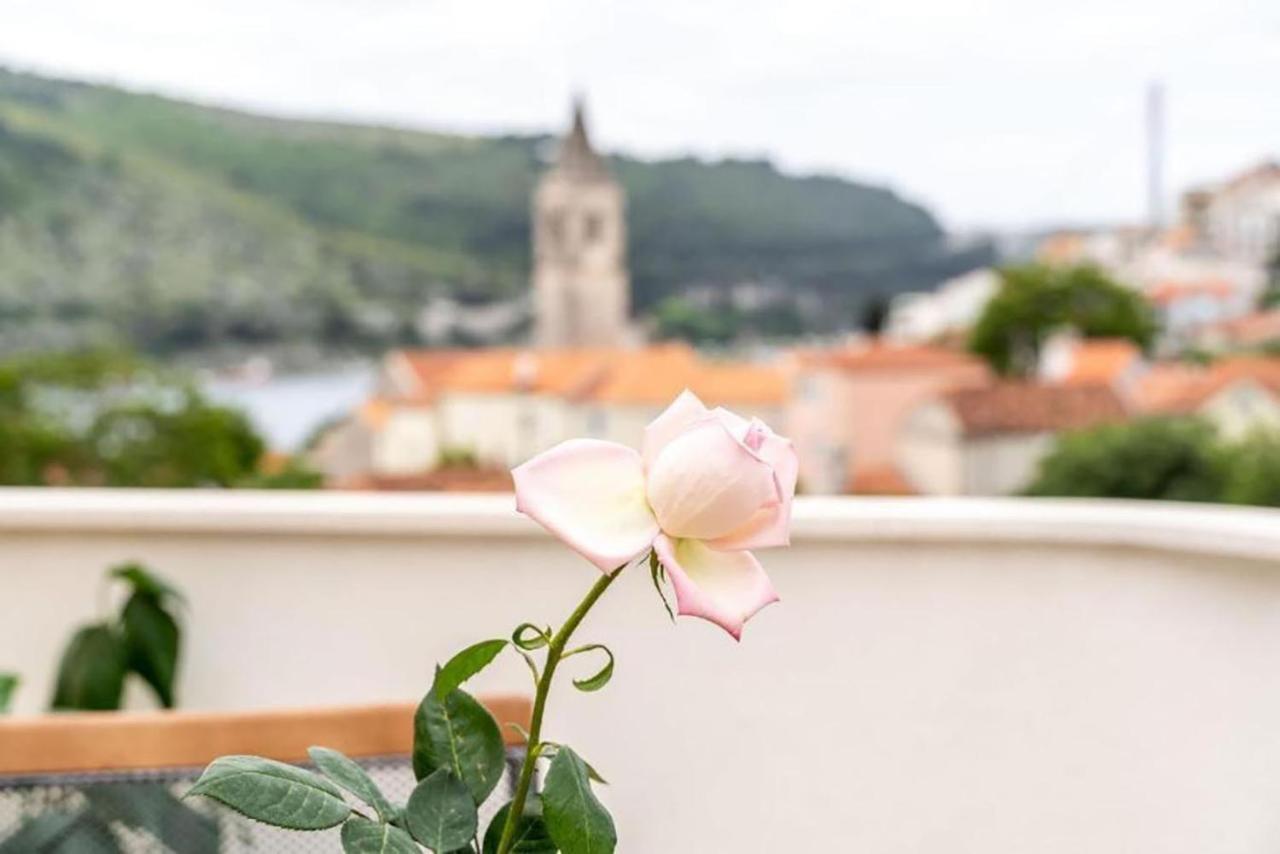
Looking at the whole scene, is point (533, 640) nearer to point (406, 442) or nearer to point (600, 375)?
point (600, 375)

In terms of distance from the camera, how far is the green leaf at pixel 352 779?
0.42 meters

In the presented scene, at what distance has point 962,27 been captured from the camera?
34.7 meters

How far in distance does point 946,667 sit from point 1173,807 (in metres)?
0.20

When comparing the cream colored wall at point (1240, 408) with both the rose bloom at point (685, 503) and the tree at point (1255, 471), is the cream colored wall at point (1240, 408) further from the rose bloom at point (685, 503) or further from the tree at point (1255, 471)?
the rose bloom at point (685, 503)

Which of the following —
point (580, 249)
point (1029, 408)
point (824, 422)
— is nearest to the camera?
point (1029, 408)

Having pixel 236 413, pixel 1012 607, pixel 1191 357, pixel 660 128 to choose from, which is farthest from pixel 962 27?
pixel 1012 607

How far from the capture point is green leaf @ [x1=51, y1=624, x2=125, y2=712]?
3.88 ft

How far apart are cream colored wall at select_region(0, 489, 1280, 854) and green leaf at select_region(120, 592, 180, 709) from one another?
0.04 m

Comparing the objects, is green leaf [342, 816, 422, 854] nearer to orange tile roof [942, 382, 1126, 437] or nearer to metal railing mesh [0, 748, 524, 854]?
metal railing mesh [0, 748, 524, 854]

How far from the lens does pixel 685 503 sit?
1.19 ft

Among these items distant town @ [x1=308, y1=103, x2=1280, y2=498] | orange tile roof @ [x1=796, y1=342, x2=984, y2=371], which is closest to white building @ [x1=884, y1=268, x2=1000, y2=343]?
distant town @ [x1=308, y1=103, x2=1280, y2=498]

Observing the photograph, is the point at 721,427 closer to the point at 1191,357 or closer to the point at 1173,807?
the point at 1173,807

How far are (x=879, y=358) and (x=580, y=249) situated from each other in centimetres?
890

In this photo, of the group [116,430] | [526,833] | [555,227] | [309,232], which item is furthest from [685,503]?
[555,227]
